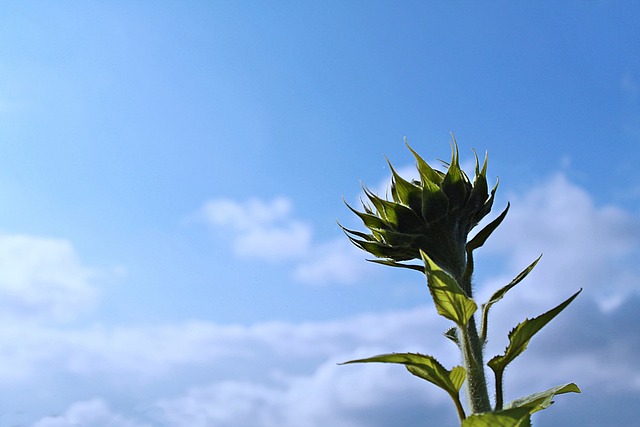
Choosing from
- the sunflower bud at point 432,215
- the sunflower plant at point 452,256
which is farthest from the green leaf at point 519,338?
the sunflower bud at point 432,215

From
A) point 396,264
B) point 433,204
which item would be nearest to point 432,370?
point 396,264

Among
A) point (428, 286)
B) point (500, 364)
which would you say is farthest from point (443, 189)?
point (500, 364)

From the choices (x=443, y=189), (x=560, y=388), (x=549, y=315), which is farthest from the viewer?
(x=443, y=189)

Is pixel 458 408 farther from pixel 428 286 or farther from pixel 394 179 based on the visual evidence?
pixel 394 179

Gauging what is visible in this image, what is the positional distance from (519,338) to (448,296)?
32 centimetres

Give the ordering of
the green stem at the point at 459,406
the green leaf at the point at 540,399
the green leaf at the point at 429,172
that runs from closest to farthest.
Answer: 1. the green leaf at the point at 540,399
2. the green stem at the point at 459,406
3. the green leaf at the point at 429,172

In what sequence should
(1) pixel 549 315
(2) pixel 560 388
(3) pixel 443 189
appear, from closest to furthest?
1. (1) pixel 549 315
2. (2) pixel 560 388
3. (3) pixel 443 189

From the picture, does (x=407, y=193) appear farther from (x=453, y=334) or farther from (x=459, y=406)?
(x=459, y=406)

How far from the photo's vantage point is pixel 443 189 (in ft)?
9.70

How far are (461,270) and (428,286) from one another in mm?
506

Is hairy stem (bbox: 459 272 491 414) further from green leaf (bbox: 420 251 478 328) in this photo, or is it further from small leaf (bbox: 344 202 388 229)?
small leaf (bbox: 344 202 388 229)

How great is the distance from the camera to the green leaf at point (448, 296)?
2494mm

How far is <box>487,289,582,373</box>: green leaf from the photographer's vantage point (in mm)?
2553

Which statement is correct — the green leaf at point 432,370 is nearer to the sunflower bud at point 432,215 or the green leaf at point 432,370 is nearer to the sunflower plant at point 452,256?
the sunflower plant at point 452,256
